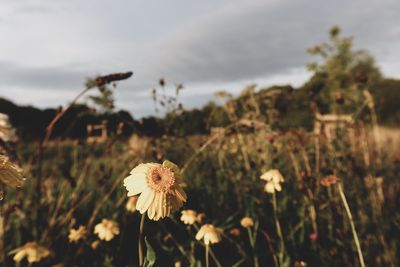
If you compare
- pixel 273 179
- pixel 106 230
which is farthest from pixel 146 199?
pixel 106 230

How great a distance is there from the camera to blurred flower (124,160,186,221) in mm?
991

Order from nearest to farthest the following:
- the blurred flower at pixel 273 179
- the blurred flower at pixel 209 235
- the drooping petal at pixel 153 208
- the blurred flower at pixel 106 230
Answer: the drooping petal at pixel 153 208
the blurred flower at pixel 209 235
the blurred flower at pixel 273 179
the blurred flower at pixel 106 230

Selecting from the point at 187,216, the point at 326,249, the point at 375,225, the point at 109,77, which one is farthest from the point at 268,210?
the point at 109,77

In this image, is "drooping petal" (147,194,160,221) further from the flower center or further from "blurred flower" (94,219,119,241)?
"blurred flower" (94,219,119,241)

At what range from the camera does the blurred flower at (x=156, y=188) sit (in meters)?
0.99

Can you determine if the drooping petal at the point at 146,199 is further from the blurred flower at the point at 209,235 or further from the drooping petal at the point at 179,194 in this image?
the blurred flower at the point at 209,235

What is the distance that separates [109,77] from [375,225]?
6.86 feet

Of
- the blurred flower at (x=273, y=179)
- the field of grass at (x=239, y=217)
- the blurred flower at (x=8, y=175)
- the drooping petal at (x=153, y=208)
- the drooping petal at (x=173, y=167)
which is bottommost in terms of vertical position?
the field of grass at (x=239, y=217)

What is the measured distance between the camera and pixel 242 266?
1.96 m

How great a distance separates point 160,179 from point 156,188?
3 cm

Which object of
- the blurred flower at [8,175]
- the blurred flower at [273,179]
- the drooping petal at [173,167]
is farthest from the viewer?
the blurred flower at [273,179]

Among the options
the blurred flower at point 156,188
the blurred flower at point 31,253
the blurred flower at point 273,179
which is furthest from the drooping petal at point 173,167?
the blurred flower at point 31,253

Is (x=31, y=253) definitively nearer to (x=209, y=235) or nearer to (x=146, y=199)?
(x=209, y=235)

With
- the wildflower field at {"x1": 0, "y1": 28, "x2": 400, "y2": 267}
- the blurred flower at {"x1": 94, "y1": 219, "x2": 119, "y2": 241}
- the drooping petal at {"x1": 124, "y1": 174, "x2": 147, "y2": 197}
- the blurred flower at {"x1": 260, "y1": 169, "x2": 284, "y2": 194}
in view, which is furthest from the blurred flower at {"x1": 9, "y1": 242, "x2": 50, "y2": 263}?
the blurred flower at {"x1": 260, "y1": 169, "x2": 284, "y2": 194}
